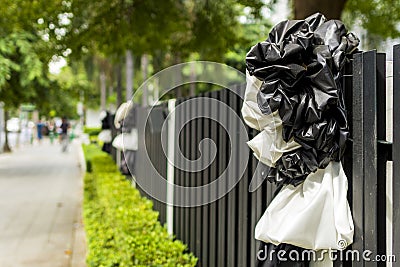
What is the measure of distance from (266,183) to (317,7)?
15.1 feet

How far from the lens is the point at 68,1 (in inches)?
373

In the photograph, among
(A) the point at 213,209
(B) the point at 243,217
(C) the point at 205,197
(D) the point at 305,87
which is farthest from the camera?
(C) the point at 205,197

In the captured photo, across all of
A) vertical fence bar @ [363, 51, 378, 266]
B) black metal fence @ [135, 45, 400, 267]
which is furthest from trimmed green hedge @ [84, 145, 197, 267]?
vertical fence bar @ [363, 51, 378, 266]

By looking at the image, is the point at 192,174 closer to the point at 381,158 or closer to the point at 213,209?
the point at 213,209

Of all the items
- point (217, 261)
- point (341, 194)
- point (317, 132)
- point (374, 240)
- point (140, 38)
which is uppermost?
point (140, 38)

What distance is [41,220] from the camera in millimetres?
9117

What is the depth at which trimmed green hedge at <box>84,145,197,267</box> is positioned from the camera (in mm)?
3809

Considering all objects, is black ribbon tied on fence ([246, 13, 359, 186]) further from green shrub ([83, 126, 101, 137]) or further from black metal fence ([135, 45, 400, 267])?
green shrub ([83, 126, 101, 137])

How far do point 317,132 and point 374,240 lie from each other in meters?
0.45

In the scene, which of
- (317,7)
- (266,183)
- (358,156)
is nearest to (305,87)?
(358,156)

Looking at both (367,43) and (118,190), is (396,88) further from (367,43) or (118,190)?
(367,43)

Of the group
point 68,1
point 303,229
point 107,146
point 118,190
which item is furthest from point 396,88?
point 107,146

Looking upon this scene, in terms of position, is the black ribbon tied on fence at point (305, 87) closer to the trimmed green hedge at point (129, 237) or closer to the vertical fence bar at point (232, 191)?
the vertical fence bar at point (232, 191)
